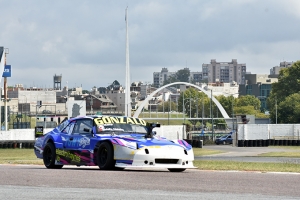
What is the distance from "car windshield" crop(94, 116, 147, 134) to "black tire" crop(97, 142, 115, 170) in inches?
29.3

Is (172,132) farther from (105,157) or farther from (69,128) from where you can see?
(105,157)

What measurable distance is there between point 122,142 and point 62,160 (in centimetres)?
Result: 271

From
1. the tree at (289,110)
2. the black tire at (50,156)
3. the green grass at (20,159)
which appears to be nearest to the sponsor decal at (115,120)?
the black tire at (50,156)

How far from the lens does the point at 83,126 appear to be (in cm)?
2228

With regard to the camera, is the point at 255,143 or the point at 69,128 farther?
the point at 255,143

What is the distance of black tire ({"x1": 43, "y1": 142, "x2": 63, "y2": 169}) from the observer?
22781 millimetres

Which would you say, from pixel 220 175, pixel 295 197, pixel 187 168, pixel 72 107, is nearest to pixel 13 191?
pixel 295 197

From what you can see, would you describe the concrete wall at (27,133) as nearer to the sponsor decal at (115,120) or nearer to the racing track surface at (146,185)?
the sponsor decal at (115,120)

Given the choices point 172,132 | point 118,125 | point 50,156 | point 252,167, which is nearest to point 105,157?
point 118,125

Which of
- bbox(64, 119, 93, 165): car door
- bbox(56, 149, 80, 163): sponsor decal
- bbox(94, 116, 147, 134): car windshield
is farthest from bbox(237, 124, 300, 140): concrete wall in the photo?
bbox(94, 116, 147, 134): car windshield

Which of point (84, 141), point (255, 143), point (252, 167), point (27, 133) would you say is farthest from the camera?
point (27, 133)

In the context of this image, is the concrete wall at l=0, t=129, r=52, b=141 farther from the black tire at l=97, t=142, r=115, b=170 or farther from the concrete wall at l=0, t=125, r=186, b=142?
the black tire at l=97, t=142, r=115, b=170

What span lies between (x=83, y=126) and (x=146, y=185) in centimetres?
697

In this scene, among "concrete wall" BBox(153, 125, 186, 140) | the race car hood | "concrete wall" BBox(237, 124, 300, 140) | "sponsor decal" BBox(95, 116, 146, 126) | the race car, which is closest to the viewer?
the race car
